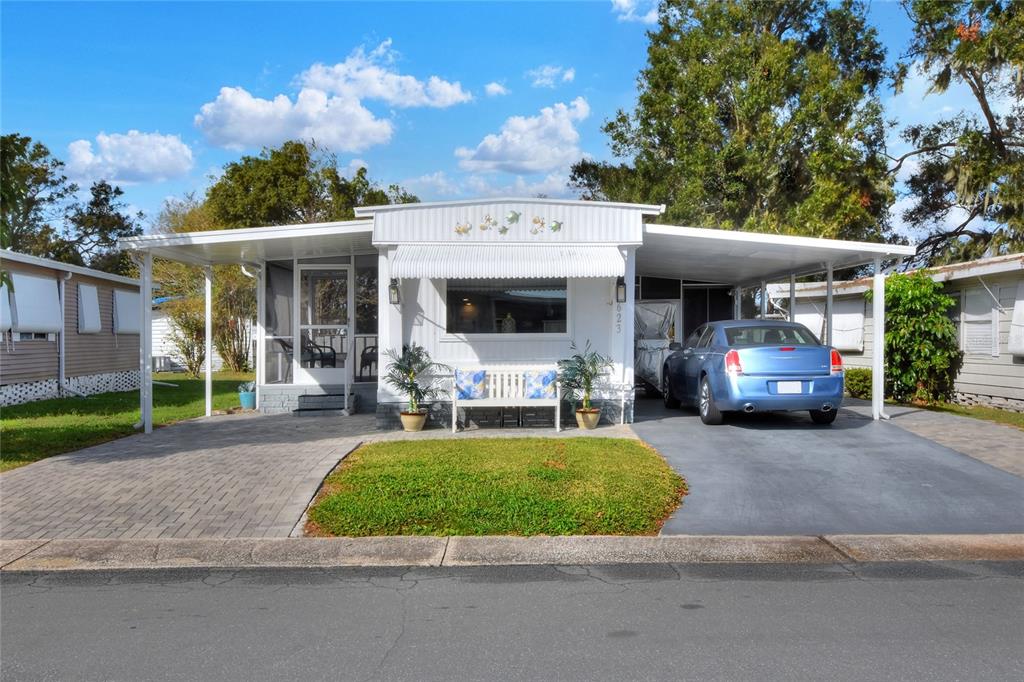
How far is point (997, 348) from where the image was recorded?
13523 mm

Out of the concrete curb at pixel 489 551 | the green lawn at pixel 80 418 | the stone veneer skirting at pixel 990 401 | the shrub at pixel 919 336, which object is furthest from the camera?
the shrub at pixel 919 336

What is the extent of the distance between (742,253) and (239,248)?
26.6ft

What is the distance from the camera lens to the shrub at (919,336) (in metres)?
14.3

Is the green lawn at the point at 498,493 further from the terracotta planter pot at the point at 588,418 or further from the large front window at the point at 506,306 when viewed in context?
the large front window at the point at 506,306

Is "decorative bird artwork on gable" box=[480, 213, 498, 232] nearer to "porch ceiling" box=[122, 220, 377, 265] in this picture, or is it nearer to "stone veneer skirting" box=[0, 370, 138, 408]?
"porch ceiling" box=[122, 220, 377, 265]

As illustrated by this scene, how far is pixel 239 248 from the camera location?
12.5 m

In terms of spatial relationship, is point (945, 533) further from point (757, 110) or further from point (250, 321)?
point (250, 321)

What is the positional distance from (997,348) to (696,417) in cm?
565

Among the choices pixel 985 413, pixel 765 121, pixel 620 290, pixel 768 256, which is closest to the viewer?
pixel 620 290

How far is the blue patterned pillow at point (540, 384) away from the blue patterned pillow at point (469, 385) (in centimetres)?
67

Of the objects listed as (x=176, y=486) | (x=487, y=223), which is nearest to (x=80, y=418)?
(x=176, y=486)

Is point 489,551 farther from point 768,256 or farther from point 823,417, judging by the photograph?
point 768,256

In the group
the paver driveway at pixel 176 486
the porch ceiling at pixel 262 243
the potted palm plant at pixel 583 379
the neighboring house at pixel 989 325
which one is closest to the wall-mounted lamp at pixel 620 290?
the potted palm plant at pixel 583 379

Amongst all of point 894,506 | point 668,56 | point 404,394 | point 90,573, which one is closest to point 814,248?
point 894,506
